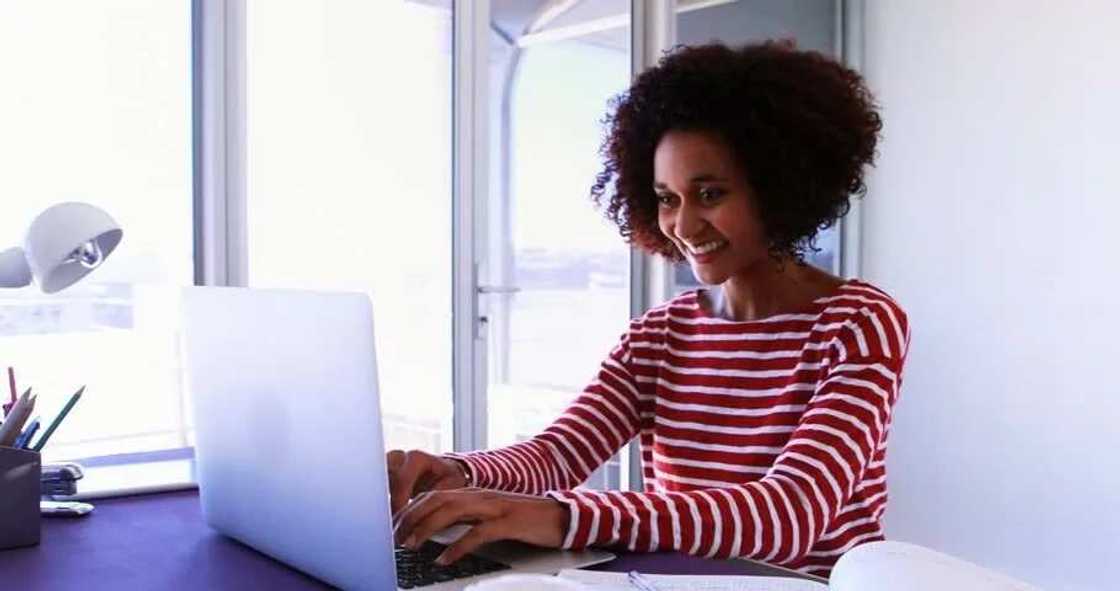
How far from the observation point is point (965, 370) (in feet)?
11.1

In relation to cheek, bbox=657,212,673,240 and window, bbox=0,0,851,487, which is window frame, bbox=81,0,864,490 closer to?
window, bbox=0,0,851,487

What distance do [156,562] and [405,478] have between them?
257 millimetres

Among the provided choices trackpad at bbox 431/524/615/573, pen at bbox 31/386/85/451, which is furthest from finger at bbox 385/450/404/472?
pen at bbox 31/386/85/451

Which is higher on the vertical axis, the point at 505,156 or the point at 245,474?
the point at 505,156

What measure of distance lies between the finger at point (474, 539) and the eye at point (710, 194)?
577mm

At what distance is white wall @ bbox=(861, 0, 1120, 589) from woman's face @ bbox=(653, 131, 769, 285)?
199 centimetres

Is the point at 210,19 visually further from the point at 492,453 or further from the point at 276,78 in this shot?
the point at 492,453

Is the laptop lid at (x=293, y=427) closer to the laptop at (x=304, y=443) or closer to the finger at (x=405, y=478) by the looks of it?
the laptop at (x=304, y=443)

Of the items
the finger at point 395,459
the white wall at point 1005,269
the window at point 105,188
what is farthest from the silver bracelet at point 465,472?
the white wall at point 1005,269

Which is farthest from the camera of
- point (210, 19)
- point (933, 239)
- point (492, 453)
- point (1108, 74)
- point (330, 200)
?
point (933, 239)

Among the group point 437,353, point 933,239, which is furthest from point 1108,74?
point 437,353

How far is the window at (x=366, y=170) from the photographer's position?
7.93 ft

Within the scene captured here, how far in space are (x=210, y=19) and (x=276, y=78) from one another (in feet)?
0.64

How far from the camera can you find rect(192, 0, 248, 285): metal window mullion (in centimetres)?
229
